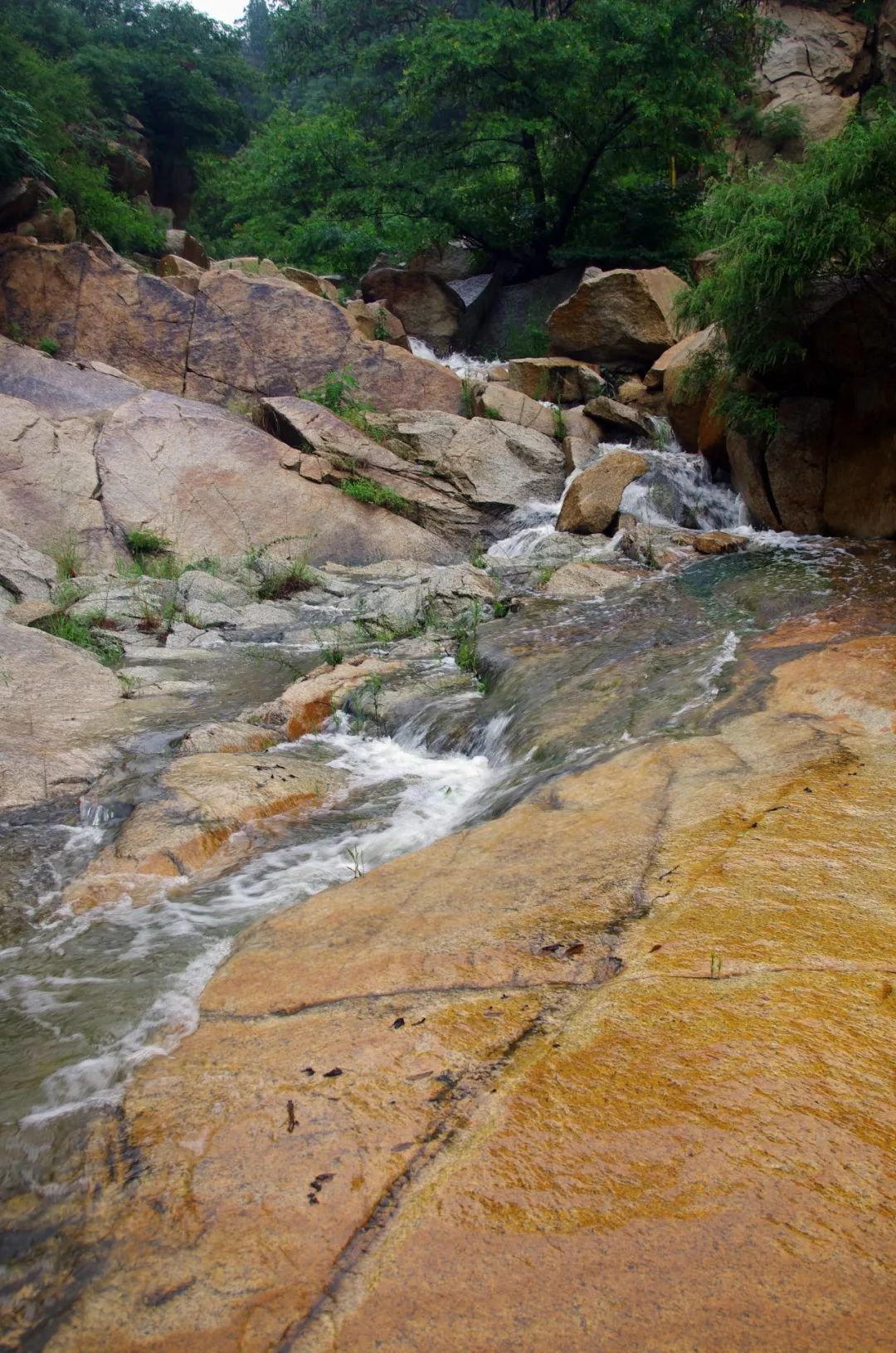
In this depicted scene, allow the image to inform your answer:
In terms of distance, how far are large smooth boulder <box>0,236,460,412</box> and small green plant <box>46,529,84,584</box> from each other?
4.66 meters

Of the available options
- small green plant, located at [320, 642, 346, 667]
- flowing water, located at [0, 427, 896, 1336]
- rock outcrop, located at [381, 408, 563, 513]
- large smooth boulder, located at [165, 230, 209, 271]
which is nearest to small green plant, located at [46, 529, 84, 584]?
flowing water, located at [0, 427, 896, 1336]

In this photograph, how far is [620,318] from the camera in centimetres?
1544

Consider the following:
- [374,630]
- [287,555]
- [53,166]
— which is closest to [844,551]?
[374,630]

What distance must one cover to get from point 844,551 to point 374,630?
4912 millimetres

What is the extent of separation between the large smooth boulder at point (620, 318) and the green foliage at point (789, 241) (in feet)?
17.4

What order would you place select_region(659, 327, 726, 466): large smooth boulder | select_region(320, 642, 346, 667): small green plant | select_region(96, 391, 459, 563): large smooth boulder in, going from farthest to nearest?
select_region(96, 391, 459, 563): large smooth boulder
select_region(659, 327, 726, 466): large smooth boulder
select_region(320, 642, 346, 667): small green plant

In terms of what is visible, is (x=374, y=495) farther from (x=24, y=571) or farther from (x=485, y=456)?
(x=24, y=571)

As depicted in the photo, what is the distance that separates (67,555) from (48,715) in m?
5.26

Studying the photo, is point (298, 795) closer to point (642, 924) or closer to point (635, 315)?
point (642, 924)

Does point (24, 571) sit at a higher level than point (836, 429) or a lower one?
lower

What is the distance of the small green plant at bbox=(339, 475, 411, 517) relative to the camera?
12.2 meters

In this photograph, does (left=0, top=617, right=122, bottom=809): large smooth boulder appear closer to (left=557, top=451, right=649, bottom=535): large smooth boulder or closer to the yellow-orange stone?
the yellow-orange stone

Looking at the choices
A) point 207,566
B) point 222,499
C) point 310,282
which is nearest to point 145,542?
point 207,566

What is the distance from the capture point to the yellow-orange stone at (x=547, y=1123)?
143 cm
